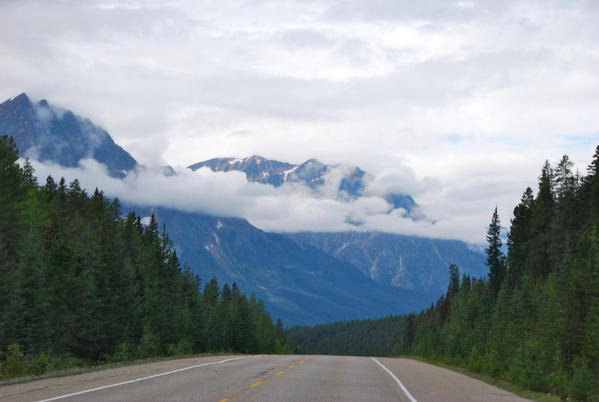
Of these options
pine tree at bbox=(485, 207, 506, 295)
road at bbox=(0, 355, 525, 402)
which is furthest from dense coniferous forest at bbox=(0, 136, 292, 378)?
pine tree at bbox=(485, 207, 506, 295)

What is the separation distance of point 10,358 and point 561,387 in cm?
2221

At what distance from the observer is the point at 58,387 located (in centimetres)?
2053

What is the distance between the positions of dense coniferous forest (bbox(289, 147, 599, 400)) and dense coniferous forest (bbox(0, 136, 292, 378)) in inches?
862

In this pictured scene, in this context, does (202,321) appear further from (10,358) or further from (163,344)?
(10,358)

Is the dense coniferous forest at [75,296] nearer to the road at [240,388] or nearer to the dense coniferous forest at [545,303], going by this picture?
the road at [240,388]

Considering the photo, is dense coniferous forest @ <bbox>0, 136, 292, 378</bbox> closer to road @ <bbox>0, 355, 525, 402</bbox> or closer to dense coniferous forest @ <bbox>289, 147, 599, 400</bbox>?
road @ <bbox>0, 355, 525, 402</bbox>

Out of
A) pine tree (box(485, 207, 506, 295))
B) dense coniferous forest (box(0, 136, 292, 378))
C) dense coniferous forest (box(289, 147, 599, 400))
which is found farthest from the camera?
pine tree (box(485, 207, 506, 295))

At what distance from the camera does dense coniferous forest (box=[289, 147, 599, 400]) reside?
A: 1342 inches

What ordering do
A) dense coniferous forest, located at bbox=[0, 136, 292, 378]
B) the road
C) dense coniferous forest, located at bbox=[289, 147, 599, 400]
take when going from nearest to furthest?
the road < dense coniferous forest, located at bbox=[289, 147, 599, 400] < dense coniferous forest, located at bbox=[0, 136, 292, 378]

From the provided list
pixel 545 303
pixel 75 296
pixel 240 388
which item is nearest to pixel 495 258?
pixel 545 303

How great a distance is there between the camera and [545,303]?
49062 millimetres

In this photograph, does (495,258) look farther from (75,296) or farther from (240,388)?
(240,388)

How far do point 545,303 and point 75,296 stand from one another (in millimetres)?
34119

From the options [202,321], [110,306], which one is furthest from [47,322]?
[202,321]
